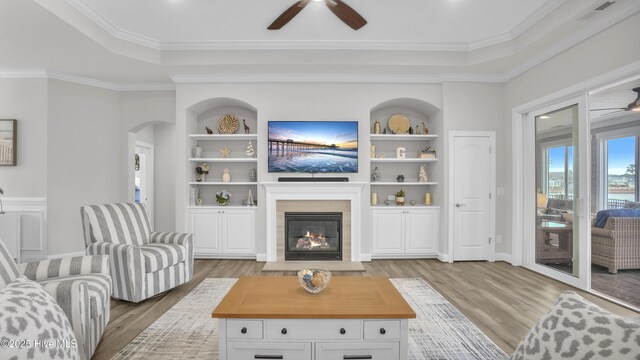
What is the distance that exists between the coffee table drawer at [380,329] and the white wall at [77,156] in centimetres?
506

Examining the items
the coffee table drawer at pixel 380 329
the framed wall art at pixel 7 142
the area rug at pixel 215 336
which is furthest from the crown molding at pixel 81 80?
the coffee table drawer at pixel 380 329

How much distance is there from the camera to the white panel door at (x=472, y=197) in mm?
4801

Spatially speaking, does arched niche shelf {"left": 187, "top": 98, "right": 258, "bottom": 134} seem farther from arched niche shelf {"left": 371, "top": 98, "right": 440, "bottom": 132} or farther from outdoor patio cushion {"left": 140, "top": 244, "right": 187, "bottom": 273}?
outdoor patio cushion {"left": 140, "top": 244, "right": 187, "bottom": 273}

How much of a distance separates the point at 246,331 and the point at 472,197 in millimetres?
4126

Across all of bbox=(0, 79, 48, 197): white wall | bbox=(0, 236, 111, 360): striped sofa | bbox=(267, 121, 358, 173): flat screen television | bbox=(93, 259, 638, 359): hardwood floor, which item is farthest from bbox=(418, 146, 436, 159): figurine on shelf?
bbox=(0, 79, 48, 197): white wall

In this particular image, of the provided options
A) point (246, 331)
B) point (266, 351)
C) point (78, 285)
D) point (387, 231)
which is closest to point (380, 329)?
point (266, 351)

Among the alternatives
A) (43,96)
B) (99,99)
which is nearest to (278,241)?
(99,99)

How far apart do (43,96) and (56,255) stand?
238 cm

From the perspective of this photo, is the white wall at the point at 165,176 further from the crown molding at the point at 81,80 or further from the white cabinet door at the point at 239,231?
the white cabinet door at the point at 239,231

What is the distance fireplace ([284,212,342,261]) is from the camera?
479cm

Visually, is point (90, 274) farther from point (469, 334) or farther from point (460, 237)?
point (460, 237)

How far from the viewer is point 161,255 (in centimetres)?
317

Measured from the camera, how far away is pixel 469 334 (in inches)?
97.3

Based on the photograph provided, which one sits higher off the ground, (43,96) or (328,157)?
(43,96)
